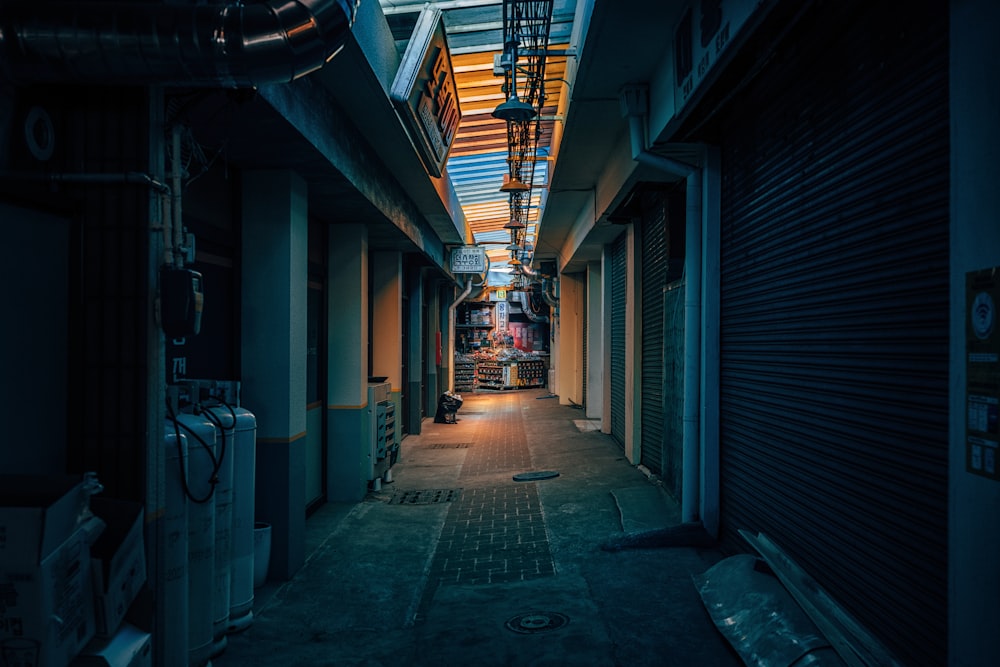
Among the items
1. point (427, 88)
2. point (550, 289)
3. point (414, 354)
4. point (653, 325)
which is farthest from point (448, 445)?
point (550, 289)

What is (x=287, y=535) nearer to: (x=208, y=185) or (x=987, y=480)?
(x=208, y=185)

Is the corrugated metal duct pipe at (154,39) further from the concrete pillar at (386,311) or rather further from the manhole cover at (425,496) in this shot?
the concrete pillar at (386,311)

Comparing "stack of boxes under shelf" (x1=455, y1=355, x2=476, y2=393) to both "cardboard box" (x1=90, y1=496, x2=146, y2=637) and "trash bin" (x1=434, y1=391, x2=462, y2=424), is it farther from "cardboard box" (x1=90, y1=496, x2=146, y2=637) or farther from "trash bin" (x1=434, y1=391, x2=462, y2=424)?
"cardboard box" (x1=90, y1=496, x2=146, y2=637)

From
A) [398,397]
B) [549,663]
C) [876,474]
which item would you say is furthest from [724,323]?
[398,397]

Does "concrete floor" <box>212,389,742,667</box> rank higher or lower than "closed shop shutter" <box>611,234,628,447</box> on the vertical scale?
lower

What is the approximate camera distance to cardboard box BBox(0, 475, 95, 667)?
2.53m

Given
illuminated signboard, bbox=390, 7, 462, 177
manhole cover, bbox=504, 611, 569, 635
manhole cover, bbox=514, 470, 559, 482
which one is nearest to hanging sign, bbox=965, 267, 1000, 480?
manhole cover, bbox=504, 611, 569, 635

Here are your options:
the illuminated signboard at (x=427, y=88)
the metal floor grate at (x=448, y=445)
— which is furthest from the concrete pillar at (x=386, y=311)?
the illuminated signboard at (x=427, y=88)

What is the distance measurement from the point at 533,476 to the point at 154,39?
7.58m

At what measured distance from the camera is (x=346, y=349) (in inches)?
324

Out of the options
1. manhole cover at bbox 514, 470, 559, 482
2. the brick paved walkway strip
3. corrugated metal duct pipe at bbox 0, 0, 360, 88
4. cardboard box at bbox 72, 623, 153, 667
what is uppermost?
corrugated metal duct pipe at bbox 0, 0, 360, 88

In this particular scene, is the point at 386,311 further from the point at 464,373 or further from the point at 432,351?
the point at 464,373

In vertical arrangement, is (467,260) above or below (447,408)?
above

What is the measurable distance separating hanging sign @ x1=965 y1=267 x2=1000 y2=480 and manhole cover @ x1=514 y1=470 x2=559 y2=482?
7.19 metres
